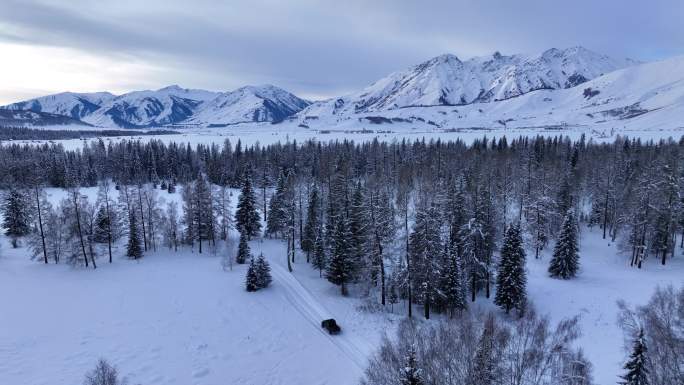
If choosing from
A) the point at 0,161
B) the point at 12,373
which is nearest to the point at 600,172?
the point at 12,373

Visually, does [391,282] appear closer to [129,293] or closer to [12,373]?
[129,293]

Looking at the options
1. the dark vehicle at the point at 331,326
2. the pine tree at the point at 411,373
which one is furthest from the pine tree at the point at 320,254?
the pine tree at the point at 411,373

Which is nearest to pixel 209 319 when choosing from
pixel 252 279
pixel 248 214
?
pixel 252 279

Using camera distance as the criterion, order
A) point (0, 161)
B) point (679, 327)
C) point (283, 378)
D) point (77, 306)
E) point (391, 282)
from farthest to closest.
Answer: point (0, 161) → point (391, 282) → point (77, 306) → point (283, 378) → point (679, 327)

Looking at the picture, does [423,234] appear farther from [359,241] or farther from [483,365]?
[483,365]

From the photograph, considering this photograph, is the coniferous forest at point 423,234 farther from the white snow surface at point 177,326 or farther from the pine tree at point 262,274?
the white snow surface at point 177,326

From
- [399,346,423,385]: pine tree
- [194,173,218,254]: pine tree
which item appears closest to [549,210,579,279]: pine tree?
[399,346,423,385]: pine tree
